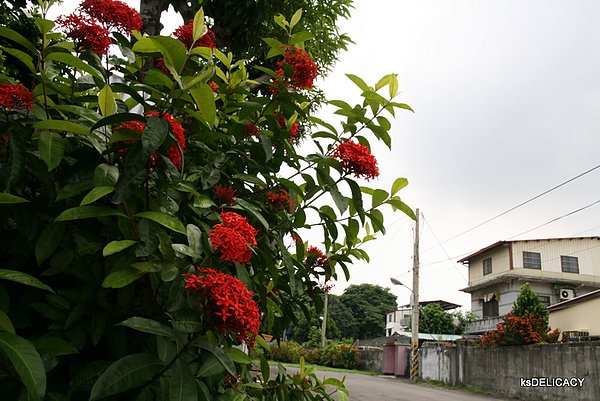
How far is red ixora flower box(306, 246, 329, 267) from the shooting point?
7.43 ft

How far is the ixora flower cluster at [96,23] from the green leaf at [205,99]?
2.06ft

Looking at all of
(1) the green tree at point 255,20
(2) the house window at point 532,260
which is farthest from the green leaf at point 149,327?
(2) the house window at point 532,260

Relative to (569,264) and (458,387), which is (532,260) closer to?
(569,264)

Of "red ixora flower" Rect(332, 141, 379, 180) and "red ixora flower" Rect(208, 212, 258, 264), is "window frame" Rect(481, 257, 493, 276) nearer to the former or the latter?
"red ixora flower" Rect(332, 141, 379, 180)

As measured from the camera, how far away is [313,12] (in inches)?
241

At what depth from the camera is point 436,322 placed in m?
32.8

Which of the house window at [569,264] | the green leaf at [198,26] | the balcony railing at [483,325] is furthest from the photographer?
the house window at [569,264]

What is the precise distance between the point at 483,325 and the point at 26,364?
31585 millimetres

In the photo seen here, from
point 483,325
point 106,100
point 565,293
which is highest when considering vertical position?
point 565,293

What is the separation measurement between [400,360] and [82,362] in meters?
24.0

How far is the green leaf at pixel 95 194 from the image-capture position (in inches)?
41.3

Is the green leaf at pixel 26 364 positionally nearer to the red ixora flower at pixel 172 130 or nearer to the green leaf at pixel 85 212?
the green leaf at pixel 85 212

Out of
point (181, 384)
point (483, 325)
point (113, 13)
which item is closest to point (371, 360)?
point (483, 325)

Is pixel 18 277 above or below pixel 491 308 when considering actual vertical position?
below
